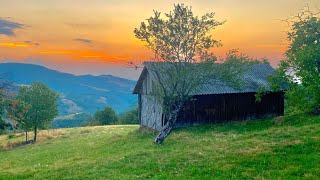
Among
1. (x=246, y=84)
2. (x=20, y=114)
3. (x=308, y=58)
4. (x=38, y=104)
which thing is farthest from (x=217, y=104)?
(x=20, y=114)

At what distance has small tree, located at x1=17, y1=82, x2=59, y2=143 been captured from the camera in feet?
175

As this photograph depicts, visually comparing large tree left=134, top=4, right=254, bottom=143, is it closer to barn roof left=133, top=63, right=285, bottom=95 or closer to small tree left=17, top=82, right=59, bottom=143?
barn roof left=133, top=63, right=285, bottom=95

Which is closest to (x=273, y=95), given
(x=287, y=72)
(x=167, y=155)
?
(x=287, y=72)

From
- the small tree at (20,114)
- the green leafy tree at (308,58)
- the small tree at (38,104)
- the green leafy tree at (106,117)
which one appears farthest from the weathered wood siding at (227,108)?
the green leafy tree at (106,117)

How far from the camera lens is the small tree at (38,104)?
53.3 metres

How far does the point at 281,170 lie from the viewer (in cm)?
1631

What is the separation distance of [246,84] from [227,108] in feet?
15.8

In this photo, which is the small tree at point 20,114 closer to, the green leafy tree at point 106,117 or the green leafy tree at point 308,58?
the green leafy tree at point 308,58

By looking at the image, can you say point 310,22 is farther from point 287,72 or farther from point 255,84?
point 255,84

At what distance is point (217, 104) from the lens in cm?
4178

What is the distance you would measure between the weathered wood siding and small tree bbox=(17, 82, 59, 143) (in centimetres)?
2684

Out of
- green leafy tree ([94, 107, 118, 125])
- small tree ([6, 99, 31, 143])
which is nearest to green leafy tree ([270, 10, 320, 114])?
small tree ([6, 99, 31, 143])

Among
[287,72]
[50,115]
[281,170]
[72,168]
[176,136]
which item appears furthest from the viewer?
[50,115]

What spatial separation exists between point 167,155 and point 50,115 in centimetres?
3882
